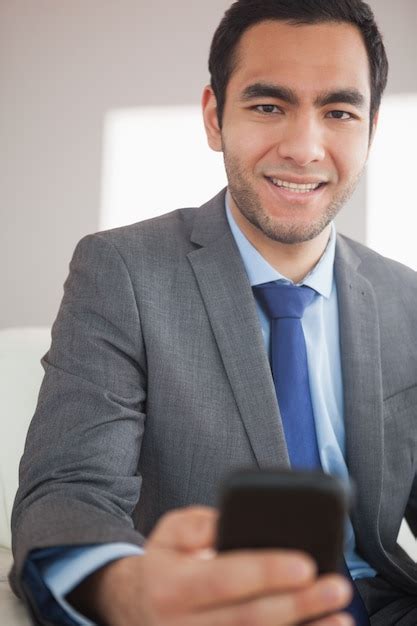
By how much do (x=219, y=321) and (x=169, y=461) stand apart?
0.77 ft

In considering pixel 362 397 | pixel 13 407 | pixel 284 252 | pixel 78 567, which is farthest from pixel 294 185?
pixel 78 567

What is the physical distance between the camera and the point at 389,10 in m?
3.10

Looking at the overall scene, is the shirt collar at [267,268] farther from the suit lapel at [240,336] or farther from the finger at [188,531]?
the finger at [188,531]

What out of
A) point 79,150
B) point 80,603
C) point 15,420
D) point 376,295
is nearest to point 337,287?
point 376,295

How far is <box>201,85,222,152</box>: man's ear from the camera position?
162 cm

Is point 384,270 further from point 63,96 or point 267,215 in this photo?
point 63,96

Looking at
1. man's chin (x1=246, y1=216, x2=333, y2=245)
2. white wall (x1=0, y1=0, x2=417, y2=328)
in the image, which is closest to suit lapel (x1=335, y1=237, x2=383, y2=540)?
man's chin (x1=246, y1=216, x2=333, y2=245)

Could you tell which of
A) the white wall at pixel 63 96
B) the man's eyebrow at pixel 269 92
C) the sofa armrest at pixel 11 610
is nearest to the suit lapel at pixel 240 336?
the man's eyebrow at pixel 269 92

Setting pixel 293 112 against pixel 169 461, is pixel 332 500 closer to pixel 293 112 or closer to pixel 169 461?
pixel 169 461

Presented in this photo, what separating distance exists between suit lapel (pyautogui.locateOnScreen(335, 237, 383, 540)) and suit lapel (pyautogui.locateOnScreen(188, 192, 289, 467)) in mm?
162

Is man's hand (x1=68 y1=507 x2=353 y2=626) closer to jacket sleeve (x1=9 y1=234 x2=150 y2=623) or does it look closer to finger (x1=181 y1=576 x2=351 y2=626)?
finger (x1=181 y1=576 x2=351 y2=626)

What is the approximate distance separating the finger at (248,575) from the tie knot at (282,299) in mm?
807

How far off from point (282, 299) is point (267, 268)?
0.07 m

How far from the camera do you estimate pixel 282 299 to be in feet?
4.60
